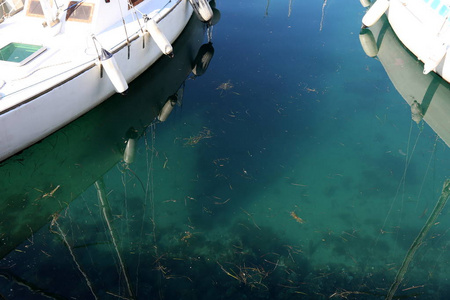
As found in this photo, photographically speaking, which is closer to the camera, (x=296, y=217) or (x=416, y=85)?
(x=296, y=217)

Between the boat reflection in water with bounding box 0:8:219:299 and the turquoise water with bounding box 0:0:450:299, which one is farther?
the turquoise water with bounding box 0:0:450:299

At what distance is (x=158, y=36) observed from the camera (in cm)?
1218

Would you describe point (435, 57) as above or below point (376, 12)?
below

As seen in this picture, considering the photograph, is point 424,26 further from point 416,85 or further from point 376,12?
point 376,12

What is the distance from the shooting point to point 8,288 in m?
7.65

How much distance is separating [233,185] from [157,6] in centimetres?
684

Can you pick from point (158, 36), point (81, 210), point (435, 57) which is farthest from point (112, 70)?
point (435, 57)

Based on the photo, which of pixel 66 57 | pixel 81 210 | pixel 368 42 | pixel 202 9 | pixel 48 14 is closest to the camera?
pixel 81 210

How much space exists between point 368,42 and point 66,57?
10.7 metres

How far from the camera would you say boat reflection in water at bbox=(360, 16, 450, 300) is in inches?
383

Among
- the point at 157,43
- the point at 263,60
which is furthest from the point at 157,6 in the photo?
the point at 263,60

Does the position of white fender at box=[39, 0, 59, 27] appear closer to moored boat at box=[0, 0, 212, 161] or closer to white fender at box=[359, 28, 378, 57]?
moored boat at box=[0, 0, 212, 161]

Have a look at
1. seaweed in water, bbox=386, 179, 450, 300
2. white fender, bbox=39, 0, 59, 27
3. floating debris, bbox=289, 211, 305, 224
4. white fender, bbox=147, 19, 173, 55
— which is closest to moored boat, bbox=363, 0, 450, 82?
seaweed in water, bbox=386, 179, 450, 300

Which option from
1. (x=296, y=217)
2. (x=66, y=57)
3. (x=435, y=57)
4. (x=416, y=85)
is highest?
(x=66, y=57)
